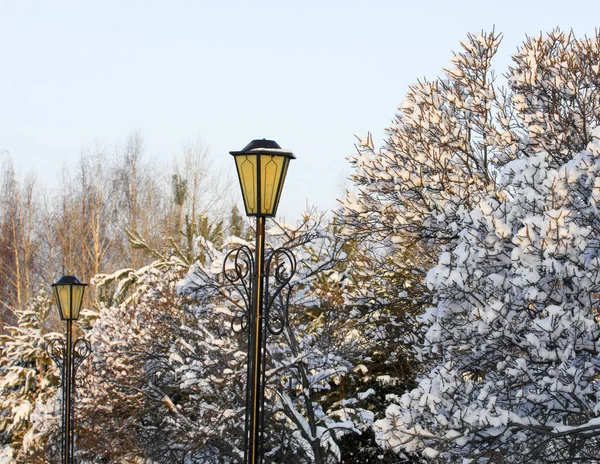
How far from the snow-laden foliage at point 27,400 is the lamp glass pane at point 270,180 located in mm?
12716

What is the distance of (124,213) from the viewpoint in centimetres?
3578

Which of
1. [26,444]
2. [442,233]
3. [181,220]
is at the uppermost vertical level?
[181,220]

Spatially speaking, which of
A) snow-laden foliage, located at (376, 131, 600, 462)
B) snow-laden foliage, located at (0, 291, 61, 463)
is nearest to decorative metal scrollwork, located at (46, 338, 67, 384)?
snow-laden foliage, located at (0, 291, 61, 463)

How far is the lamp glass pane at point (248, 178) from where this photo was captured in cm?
521

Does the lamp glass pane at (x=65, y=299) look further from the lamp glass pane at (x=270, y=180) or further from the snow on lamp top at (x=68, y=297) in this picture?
the lamp glass pane at (x=270, y=180)

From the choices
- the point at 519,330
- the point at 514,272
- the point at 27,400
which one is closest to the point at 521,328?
the point at 519,330

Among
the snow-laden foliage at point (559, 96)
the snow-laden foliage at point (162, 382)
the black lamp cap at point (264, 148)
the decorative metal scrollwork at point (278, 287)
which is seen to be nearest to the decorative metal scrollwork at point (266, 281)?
the decorative metal scrollwork at point (278, 287)

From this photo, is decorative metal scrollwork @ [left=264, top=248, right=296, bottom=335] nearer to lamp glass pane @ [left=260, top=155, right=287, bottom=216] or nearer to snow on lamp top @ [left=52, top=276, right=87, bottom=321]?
lamp glass pane @ [left=260, top=155, right=287, bottom=216]

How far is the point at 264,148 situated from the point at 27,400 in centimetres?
1463

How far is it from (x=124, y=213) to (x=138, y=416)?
2231 cm

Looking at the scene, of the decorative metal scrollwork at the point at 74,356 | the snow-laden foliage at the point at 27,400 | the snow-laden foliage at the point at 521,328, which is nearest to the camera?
the snow-laden foliage at the point at 521,328

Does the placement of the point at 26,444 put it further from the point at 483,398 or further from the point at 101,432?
the point at 483,398

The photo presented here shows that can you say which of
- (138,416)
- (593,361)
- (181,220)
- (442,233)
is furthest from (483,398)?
(181,220)

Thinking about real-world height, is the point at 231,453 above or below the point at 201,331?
below
